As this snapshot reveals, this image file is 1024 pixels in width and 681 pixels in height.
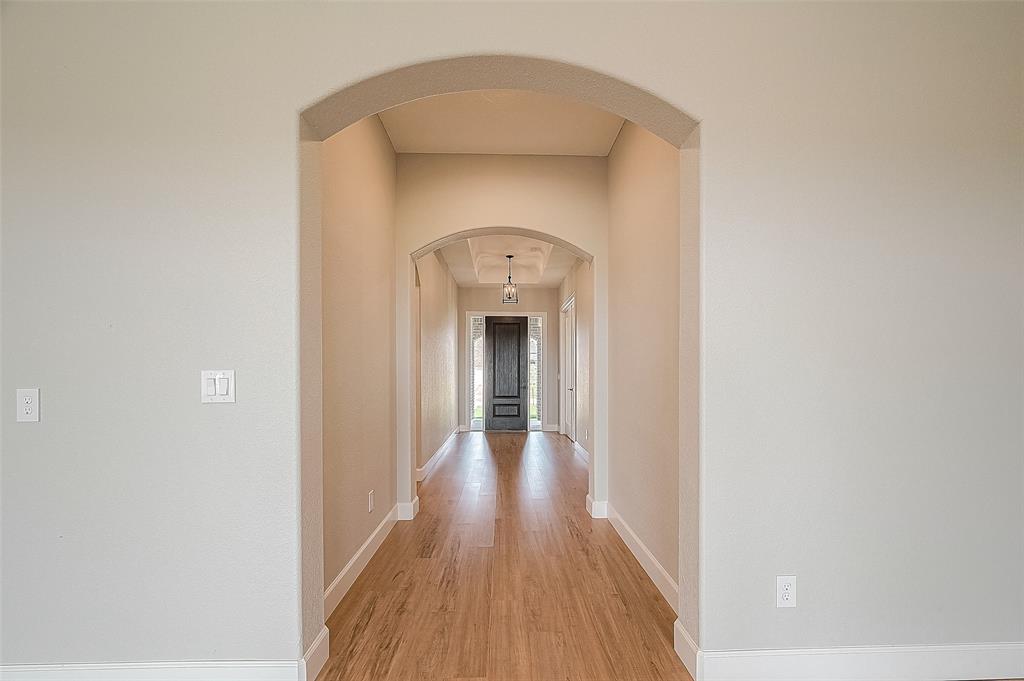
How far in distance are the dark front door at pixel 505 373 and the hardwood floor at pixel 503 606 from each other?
6.11 m

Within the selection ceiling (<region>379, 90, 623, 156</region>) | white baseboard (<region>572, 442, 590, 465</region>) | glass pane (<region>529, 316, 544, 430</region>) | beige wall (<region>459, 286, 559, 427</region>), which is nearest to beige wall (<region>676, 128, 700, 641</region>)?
ceiling (<region>379, 90, 623, 156</region>)

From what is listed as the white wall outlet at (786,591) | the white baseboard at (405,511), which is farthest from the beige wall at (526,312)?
the white wall outlet at (786,591)

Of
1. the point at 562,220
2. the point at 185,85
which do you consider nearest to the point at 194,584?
the point at 185,85

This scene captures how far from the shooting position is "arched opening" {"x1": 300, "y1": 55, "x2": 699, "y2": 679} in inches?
90.3

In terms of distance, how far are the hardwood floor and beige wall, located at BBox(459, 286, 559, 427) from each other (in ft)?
19.8

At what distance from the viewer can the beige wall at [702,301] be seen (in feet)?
7.14

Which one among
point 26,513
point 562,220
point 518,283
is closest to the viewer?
point 26,513

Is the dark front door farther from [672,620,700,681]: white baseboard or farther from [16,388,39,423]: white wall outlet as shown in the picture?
[16,388,39,423]: white wall outlet

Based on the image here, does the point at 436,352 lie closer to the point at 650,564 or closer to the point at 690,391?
the point at 650,564

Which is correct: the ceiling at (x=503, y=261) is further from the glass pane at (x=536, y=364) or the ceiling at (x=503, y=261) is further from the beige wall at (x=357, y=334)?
the beige wall at (x=357, y=334)

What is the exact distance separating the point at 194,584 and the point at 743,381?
6.94ft

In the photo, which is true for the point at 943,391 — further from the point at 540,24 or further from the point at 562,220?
the point at 562,220

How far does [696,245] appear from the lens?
2283 millimetres

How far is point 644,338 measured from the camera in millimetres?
3582
